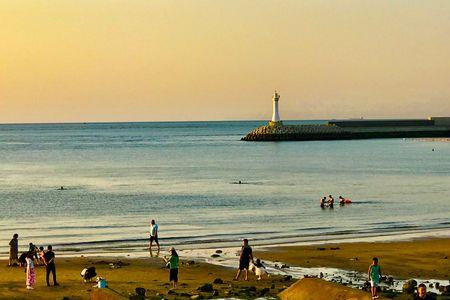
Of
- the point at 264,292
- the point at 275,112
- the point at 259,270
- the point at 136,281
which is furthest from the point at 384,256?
the point at 275,112

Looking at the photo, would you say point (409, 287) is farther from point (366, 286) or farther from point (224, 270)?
point (224, 270)

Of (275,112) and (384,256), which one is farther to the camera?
→ (275,112)

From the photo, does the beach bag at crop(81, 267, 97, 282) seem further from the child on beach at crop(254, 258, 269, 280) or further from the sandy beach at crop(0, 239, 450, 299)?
the child on beach at crop(254, 258, 269, 280)

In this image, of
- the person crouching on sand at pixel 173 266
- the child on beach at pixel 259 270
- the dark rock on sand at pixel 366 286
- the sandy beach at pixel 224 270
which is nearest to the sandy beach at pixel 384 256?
the sandy beach at pixel 224 270

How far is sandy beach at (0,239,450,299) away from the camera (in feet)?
78.8

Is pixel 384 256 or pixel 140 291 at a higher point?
pixel 140 291

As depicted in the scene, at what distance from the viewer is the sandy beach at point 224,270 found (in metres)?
24.0

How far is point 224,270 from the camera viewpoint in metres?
28.6

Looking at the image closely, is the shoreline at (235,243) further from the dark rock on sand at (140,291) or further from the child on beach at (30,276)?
the dark rock on sand at (140,291)

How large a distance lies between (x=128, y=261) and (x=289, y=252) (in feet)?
22.2

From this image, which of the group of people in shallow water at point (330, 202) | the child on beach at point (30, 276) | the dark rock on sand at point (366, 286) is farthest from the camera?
the group of people in shallow water at point (330, 202)

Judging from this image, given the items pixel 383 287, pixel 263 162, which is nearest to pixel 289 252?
pixel 383 287

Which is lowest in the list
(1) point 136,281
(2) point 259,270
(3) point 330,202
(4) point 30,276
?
(1) point 136,281

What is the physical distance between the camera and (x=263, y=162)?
362 feet
